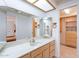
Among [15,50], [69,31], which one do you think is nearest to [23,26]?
[15,50]

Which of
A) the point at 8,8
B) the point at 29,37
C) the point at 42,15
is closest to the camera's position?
the point at 8,8

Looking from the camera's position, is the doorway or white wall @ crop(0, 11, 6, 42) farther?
the doorway

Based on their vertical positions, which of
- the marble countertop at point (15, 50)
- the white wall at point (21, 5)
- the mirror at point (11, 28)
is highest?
the white wall at point (21, 5)

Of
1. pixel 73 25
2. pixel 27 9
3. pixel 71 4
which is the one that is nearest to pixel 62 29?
pixel 73 25

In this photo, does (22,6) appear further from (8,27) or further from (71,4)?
(71,4)

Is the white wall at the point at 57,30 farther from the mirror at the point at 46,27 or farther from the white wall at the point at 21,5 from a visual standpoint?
the white wall at the point at 21,5

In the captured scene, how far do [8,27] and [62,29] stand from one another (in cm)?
495

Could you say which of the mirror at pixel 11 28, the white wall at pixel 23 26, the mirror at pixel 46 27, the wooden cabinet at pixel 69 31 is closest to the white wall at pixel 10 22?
the mirror at pixel 11 28

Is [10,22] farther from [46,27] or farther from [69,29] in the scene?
[69,29]

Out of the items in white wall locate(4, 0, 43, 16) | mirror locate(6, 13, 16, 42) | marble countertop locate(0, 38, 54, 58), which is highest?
white wall locate(4, 0, 43, 16)

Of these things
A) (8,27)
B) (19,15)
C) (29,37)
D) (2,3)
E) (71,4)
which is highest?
(71,4)

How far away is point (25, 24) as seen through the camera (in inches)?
96.6

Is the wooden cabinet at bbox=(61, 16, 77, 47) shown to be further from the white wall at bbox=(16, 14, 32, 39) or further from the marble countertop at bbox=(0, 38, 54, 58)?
the marble countertop at bbox=(0, 38, 54, 58)

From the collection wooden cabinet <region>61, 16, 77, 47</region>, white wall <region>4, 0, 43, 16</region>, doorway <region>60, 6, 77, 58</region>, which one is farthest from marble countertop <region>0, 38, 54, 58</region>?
wooden cabinet <region>61, 16, 77, 47</region>
